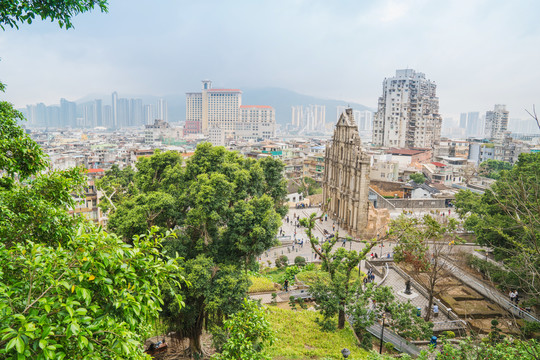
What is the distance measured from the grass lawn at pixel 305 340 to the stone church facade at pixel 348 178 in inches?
648

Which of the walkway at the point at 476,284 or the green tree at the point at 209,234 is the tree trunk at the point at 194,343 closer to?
the green tree at the point at 209,234

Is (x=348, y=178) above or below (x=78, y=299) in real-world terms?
below

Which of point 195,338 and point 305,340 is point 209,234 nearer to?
point 195,338

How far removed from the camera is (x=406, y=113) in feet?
304

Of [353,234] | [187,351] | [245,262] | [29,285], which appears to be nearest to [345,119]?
[353,234]

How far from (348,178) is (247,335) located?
1194 inches

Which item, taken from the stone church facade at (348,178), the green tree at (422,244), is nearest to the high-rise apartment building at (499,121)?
the stone church facade at (348,178)

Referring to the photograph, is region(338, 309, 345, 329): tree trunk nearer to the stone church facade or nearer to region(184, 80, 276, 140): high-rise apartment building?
the stone church facade

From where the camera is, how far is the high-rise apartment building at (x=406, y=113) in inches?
3634

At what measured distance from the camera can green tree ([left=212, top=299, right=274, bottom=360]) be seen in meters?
8.08

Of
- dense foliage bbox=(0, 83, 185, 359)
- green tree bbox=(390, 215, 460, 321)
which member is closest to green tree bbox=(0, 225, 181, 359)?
dense foliage bbox=(0, 83, 185, 359)

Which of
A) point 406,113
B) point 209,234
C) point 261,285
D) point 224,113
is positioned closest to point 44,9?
point 209,234

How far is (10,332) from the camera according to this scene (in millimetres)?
3605

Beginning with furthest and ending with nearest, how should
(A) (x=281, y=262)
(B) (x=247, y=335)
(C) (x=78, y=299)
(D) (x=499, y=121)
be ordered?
(D) (x=499, y=121), (A) (x=281, y=262), (B) (x=247, y=335), (C) (x=78, y=299)
